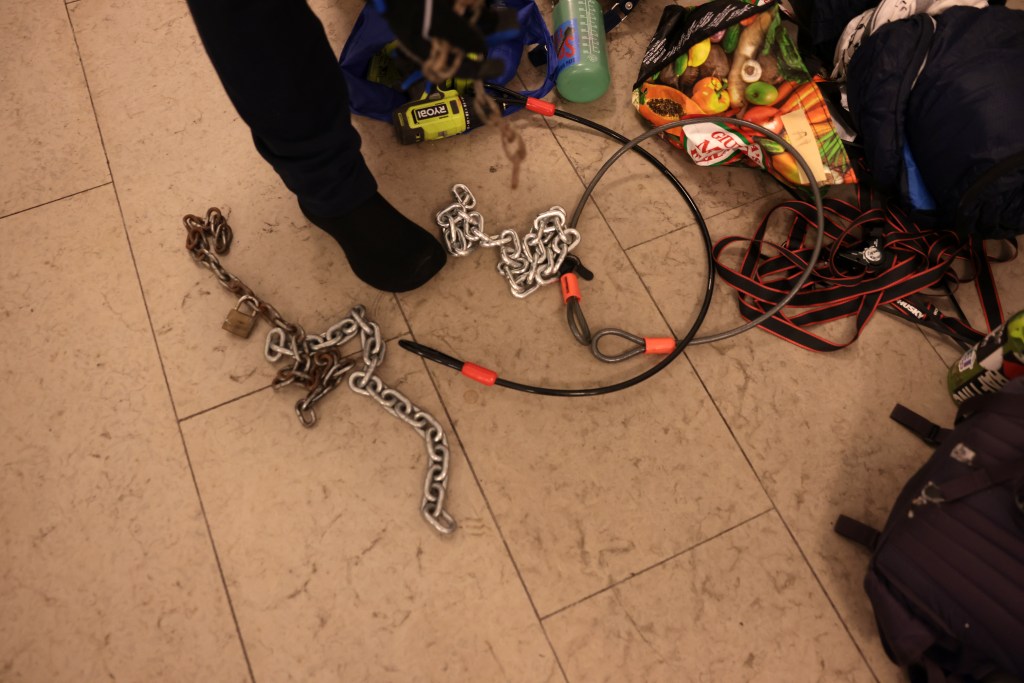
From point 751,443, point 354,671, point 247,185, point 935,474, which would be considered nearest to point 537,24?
point 247,185

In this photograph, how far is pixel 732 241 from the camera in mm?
1156

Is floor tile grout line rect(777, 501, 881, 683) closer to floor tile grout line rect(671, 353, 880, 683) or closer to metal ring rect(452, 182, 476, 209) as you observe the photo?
floor tile grout line rect(671, 353, 880, 683)

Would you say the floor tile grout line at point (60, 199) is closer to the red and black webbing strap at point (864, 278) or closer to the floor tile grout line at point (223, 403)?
the floor tile grout line at point (223, 403)

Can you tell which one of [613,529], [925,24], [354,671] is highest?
[925,24]

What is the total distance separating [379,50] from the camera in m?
1.16

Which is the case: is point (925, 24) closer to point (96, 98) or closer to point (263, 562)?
point (263, 562)

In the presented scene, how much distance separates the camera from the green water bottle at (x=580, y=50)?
119 cm

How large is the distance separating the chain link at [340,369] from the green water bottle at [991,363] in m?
0.80

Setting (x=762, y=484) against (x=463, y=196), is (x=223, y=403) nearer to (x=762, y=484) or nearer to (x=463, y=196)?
(x=463, y=196)

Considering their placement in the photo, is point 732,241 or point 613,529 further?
point 732,241

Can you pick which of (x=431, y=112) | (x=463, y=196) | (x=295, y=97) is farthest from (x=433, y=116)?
(x=295, y=97)

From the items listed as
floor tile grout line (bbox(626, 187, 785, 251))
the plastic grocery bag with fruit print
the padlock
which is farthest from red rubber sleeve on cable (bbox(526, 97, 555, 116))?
the padlock

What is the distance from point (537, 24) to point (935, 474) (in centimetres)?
97

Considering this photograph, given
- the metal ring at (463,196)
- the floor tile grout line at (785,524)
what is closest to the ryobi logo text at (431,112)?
the metal ring at (463,196)
